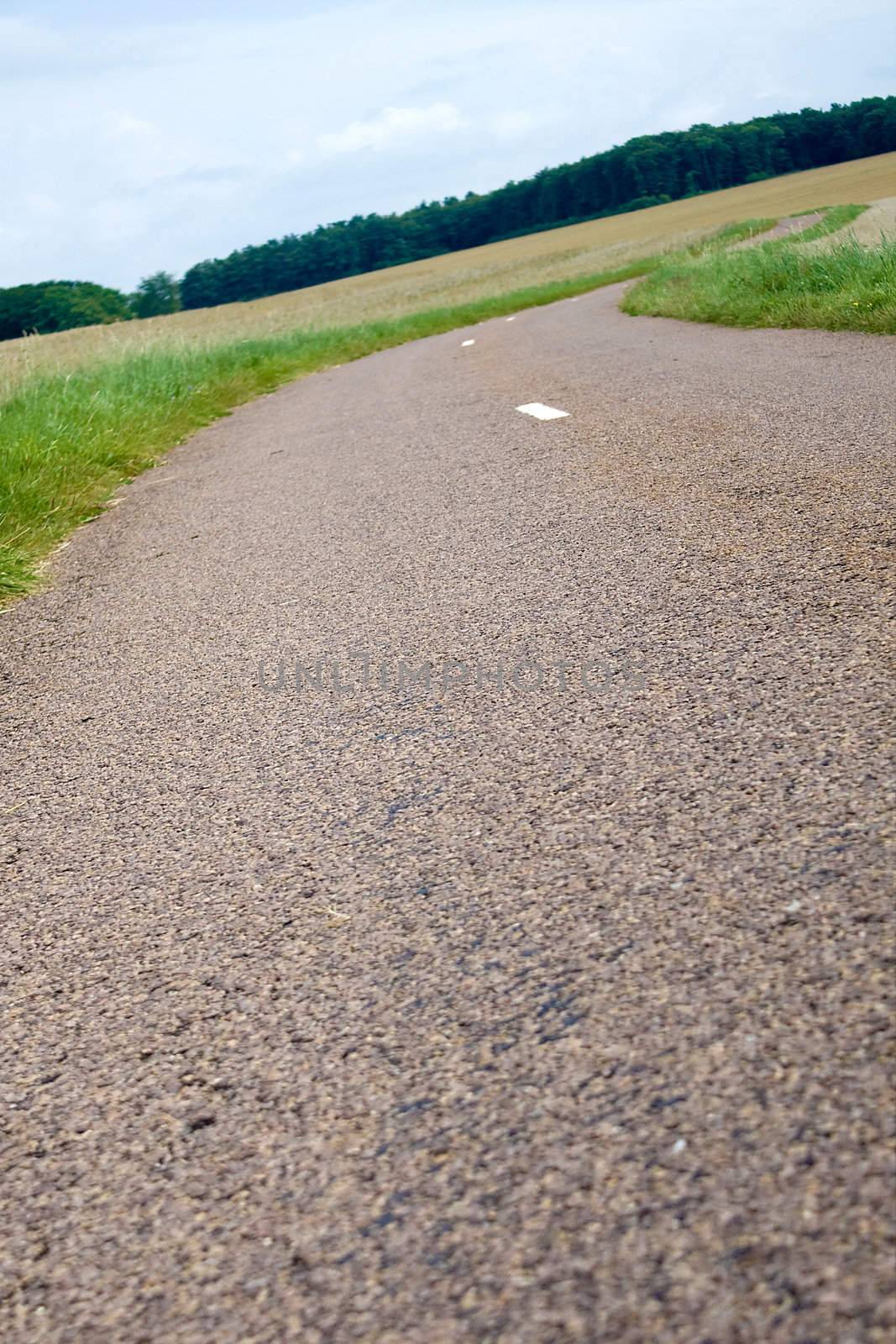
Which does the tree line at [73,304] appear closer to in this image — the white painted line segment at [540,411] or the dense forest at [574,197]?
the dense forest at [574,197]

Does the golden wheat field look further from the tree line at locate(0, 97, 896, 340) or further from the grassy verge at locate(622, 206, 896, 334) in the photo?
the tree line at locate(0, 97, 896, 340)

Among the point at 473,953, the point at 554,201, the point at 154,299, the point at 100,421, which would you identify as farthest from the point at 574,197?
the point at 473,953

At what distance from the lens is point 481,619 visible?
406 cm

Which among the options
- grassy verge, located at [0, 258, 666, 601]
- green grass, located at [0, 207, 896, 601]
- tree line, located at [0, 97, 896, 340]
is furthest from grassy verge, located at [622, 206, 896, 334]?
tree line, located at [0, 97, 896, 340]

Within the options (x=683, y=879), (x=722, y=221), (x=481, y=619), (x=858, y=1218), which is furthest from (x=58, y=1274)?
(x=722, y=221)

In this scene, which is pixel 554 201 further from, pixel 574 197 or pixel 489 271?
pixel 489 271

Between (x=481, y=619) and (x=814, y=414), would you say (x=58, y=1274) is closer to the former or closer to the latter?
(x=481, y=619)

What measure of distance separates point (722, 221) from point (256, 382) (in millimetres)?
49090

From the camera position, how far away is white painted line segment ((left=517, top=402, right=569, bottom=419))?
27.9 ft

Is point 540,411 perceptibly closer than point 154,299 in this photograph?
Yes

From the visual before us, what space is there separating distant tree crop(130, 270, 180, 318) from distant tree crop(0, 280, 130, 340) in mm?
1386

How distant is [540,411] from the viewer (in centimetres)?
887

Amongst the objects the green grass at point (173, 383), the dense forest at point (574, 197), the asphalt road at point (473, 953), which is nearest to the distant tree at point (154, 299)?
the dense forest at point (574, 197)

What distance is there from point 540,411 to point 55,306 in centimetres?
7728
